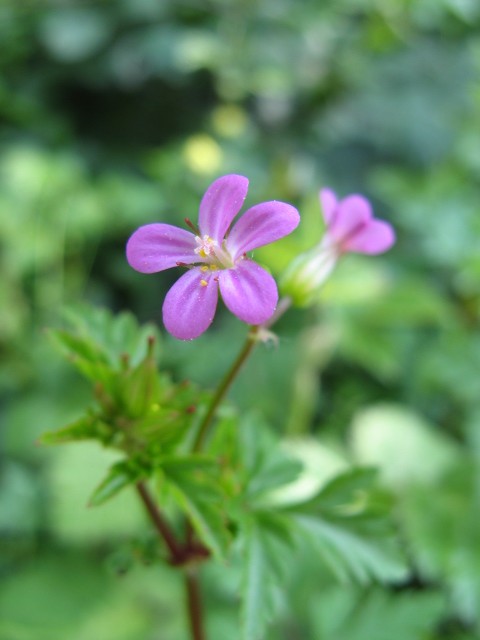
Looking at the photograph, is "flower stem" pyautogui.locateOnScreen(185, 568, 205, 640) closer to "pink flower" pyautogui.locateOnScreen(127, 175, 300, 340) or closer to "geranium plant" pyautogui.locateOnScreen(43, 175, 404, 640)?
"geranium plant" pyautogui.locateOnScreen(43, 175, 404, 640)

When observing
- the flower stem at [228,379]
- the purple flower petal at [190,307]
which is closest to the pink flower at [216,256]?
the purple flower petal at [190,307]

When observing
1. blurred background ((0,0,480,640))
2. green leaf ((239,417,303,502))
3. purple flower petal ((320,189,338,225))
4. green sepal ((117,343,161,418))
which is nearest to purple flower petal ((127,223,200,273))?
green sepal ((117,343,161,418))

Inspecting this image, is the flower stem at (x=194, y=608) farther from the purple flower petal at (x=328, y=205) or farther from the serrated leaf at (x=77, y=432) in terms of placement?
the purple flower petal at (x=328, y=205)

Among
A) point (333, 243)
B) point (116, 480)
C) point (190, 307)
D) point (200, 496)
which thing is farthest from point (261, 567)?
point (333, 243)

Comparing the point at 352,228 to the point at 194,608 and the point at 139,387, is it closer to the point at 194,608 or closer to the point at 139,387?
the point at 139,387

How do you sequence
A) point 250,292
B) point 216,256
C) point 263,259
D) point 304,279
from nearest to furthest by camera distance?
1. point 250,292
2. point 216,256
3. point 304,279
4. point 263,259

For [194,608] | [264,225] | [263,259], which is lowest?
[263,259]
